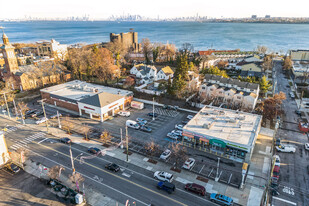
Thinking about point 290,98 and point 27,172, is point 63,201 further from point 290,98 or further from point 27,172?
point 290,98

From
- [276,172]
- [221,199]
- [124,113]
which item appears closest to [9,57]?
[124,113]

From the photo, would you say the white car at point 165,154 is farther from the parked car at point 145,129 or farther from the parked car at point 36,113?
the parked car at point 36,113

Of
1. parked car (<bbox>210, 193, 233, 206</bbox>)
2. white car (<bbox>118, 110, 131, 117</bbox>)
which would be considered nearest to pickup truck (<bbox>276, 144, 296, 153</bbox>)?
parked car (<bbox>210, 193, 233, 206</bbox>)

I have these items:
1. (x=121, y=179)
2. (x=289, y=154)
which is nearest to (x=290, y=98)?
(x=289, y=154)

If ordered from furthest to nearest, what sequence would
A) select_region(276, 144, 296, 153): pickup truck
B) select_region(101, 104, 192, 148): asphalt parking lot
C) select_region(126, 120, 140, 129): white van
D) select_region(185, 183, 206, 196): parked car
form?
1. select_region(126, 120, 140, 129): white van
2. select_region(101, 104, 192, 148): asphalt parking lot
3. select_region(276, 144, 296, 153): pickup truck
4. select_region(185, 183, 206, 196): parked car

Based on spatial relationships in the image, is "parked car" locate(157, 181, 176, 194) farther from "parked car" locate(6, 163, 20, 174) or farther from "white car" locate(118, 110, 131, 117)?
"white car" locate(118, 110, 131, 117)

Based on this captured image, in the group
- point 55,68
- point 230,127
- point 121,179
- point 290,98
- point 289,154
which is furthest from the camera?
point 55,68

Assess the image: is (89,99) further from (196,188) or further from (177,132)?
(196,188)
